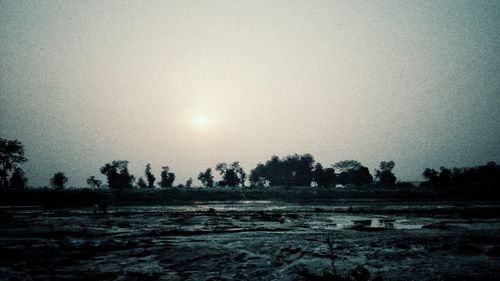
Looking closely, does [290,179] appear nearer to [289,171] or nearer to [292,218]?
[289,171]

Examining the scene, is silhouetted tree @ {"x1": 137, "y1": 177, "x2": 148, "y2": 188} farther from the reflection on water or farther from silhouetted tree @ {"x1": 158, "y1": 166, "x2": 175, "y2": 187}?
the reflection on water

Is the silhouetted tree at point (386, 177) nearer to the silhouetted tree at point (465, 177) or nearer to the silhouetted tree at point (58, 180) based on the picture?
the silhouetted tree at point (465, 177)

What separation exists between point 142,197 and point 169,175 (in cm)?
5442

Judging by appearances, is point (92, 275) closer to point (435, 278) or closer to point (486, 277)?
point (435, 278)

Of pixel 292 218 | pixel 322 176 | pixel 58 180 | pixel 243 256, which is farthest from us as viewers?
pixel 322 176

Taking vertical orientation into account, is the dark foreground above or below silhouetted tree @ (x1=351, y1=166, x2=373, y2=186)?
below

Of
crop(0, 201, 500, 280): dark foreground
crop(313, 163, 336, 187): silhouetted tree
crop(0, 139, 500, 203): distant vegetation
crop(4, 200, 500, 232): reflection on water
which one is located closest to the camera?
crop(0, 201, 500, 280): dark foreground

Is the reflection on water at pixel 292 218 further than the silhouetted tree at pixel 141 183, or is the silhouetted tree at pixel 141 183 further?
the silhouetted tree at pixel 141 183

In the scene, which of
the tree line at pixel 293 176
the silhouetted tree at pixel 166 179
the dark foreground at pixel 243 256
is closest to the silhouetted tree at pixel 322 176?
the tree line at pixel 293 176

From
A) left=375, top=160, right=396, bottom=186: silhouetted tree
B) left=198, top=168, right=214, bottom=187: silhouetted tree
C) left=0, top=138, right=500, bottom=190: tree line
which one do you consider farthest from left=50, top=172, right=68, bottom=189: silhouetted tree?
left=375, top=160, right=396, bottom=186: silhouetted tree

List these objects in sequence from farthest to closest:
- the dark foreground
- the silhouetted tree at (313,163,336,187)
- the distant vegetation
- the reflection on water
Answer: the silhouetted tree at (313,163,336,187), the distant vegetation, the reflection on water, the dark foreground

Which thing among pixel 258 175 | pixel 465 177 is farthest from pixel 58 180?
pixel 465 177

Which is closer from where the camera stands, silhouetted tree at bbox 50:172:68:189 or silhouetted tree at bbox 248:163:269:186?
silhouetted tree at bbox 50:172:68:189

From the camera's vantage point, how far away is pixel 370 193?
93.1 metres
